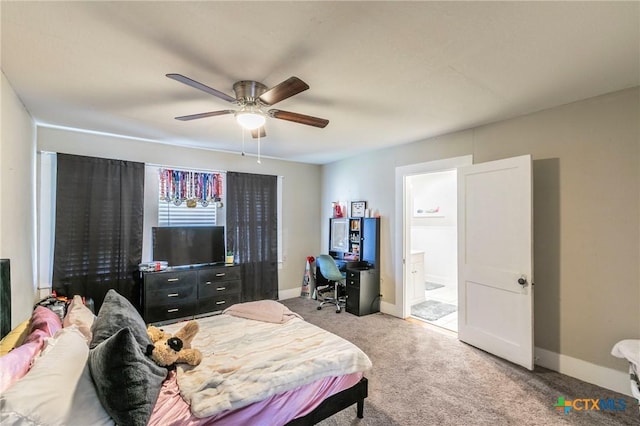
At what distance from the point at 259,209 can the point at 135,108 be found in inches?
97.7

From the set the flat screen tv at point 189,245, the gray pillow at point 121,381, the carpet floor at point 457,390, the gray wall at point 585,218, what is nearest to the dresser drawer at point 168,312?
the flat screen tv at point 189,245

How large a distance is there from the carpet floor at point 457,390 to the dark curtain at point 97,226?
3127 mm

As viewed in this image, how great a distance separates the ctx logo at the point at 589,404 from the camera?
222cm

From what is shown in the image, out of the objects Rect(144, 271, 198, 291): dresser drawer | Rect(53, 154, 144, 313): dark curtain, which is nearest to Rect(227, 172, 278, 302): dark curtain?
Rect(144, 271, 198, 291): dresser drawer

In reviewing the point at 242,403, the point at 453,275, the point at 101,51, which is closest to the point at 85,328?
the point at 242,403

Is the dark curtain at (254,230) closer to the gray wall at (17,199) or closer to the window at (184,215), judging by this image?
the window at (184,215)

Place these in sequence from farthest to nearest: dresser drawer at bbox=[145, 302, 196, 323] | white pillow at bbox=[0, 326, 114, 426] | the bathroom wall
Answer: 1. the bathroom wall
2. dresser drawer at bbox=[145, 302, 196, 323]
3. white pillow at bbox=[0, 326, 114, 426]

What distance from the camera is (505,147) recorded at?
3.20 meters

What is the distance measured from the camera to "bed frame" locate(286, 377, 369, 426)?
1.79m

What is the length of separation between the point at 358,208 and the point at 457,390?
9.83 ft

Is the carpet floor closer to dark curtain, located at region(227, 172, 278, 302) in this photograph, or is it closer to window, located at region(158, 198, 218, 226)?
dark curtain, located at region(227, 172, 278, 302)

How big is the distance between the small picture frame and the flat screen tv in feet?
7.22

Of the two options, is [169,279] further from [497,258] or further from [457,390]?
[497,258]

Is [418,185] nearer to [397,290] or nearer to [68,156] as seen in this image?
[397,290]
